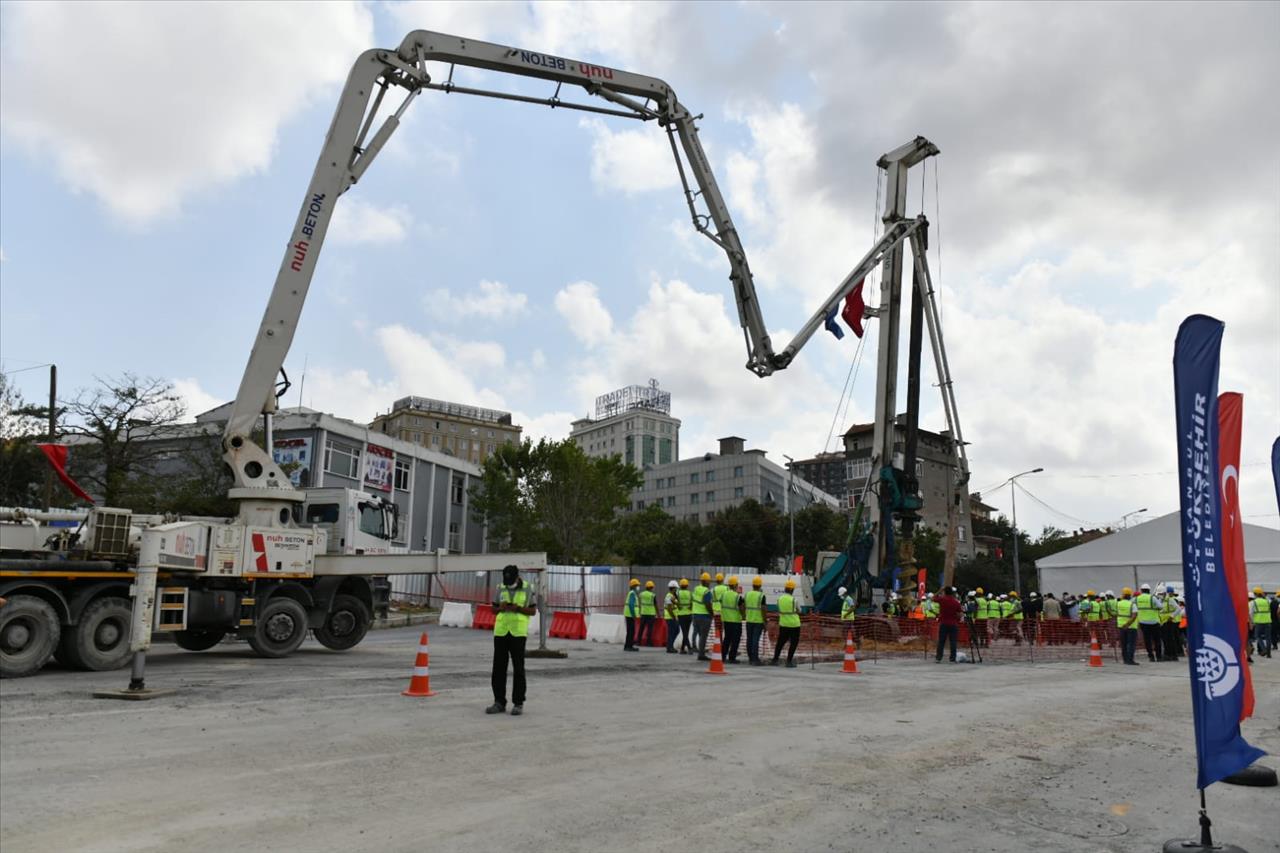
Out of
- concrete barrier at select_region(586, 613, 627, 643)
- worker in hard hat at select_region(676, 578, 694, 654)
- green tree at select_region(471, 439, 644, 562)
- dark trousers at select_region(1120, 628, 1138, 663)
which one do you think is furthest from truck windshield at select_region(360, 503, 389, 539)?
green tree at select_region(471, 439, 644, 562)

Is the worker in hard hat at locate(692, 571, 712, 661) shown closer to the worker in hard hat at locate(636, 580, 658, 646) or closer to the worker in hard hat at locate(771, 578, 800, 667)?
the worker in hard hat at locate(771, 578, 800, 667)

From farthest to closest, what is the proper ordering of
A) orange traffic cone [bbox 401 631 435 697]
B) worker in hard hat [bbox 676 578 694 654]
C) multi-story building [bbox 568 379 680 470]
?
multi-story building [bbox 568 379 680 470] < worker in hard hat [bbox 676 578 694 654] < orange traffic cone [bbox 401 631 435 697]

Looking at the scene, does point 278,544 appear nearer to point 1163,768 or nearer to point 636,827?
point 636,827

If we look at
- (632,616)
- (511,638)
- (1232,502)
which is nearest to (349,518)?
(632,616)

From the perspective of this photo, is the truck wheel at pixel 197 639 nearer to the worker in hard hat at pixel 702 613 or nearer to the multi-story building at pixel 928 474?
the worker in hard hat at pixel 702 613

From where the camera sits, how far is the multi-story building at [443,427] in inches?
4719

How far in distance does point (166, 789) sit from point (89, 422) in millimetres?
32401

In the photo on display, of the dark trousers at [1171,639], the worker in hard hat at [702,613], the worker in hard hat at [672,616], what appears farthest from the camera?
the dark trousers at [1171,639]

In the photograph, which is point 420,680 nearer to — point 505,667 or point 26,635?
point 505,667

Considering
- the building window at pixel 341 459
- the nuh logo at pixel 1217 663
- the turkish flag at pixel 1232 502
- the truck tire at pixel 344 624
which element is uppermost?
the building window at pixel 341 459

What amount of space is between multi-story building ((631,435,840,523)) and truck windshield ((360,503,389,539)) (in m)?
80.2

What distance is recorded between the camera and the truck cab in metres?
18.5

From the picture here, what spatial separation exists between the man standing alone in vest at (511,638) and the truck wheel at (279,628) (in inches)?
294

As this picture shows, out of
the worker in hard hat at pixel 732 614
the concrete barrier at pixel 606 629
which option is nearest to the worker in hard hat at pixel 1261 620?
the worker in hard hat at pixel 732 614
